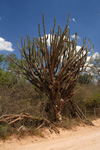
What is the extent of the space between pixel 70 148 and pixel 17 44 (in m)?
6.79

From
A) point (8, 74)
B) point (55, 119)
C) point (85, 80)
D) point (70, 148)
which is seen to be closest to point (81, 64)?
point (55, 119)

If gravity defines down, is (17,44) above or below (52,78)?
above

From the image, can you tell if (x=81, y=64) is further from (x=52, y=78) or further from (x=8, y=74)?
(x=8, y=74)

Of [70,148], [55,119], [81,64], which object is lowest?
[70,148]

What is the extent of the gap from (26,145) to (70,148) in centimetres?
158

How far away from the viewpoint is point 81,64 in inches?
374

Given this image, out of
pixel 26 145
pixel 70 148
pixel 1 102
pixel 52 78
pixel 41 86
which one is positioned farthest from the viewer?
pixel 41 86

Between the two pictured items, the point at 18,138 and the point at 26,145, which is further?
the point at 18,138

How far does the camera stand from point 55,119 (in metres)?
8.77

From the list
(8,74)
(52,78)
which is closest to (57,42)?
(52,78)

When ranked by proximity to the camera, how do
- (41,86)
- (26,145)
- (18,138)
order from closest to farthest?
(26,145)
(18,138)
(41,86)

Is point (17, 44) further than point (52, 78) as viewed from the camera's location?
Yes

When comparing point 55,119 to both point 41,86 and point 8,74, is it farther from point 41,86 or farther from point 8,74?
point 8,74

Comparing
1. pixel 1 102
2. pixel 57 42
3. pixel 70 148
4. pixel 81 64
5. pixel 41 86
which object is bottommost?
pixel 70 148
